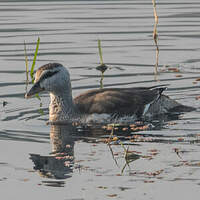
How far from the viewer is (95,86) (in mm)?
17625

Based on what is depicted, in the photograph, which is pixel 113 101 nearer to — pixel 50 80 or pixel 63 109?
pixel 63 109

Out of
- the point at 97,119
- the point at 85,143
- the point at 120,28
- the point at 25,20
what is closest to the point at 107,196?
the point at 85,143

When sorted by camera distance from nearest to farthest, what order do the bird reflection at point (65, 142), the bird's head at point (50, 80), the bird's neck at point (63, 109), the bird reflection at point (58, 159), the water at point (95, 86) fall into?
the water at point (95, 86) < the bird reflection at point (58, 159) < the bird reflection at point (65, 142) < the bird's head at point (50, 80) < the bird's neck at point (63, 109)

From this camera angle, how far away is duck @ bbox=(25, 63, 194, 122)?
1494 centimetres

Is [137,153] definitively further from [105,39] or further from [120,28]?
[120,28]

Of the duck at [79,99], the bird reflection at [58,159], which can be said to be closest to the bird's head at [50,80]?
the duck at [79,99]

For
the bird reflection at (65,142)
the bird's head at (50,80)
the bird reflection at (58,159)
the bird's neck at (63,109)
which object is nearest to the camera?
the bird reflection at (58,159)

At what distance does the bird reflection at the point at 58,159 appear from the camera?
1115 cm

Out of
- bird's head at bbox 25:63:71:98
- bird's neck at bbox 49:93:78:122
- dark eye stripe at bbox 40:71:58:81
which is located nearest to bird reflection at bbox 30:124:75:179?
bird's neck at bbox 49:93:78:122

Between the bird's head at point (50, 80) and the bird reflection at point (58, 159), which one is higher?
the bird's head at point (50, 80)

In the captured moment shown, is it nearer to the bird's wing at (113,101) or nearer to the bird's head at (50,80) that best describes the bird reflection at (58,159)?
the bird's wing at (113,101)

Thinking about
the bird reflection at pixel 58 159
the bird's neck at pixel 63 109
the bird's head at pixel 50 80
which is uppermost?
the bird's head at pixel 50 80

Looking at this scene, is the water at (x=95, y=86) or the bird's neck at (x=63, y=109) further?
the bird's neck at (x=63, y=109)

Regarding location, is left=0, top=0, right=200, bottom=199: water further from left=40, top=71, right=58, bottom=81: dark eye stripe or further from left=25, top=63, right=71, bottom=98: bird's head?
left=40, top=71, right=58, bottom=81: dark eye stripe
